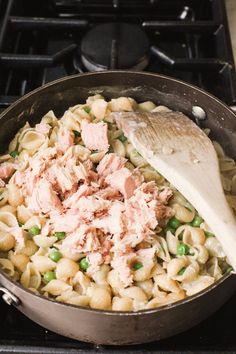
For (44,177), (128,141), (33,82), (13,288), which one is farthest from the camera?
(33,82)

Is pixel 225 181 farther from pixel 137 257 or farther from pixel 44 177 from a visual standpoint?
pixel 44 177

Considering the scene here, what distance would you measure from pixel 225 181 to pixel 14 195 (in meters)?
0.52

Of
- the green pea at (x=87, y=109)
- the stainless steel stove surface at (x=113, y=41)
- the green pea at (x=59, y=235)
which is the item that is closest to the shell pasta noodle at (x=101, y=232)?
the green pea at (x=59, y=235)

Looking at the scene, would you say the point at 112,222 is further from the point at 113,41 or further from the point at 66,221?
the point at 113,41

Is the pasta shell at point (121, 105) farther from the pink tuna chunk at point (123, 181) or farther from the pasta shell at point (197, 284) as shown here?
the pasta shell at point (197, 284)

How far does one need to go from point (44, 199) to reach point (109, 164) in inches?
7.7

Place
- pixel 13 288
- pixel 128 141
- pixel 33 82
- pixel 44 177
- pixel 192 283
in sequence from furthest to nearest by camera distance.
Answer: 1. pixel 33 82
2. pixel 128 141
3. pixel 44 177
4. pixel 192 283
5. pixel 13 288

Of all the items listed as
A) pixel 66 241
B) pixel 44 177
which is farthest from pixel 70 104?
pixel 66 241

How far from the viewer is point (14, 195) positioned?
1229 mm

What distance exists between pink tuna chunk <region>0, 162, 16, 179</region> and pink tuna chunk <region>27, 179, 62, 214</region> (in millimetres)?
131

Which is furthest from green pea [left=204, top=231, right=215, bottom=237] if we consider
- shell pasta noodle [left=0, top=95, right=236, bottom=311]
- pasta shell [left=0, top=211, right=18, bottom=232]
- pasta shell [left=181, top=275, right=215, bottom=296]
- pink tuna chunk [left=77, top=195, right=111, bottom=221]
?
pasta shell [left=0, top=211, right=18, bottom=232]

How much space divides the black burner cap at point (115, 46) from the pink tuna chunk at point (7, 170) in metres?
0.47

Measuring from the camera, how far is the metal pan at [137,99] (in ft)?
3.17

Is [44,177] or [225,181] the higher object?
[44,177]
